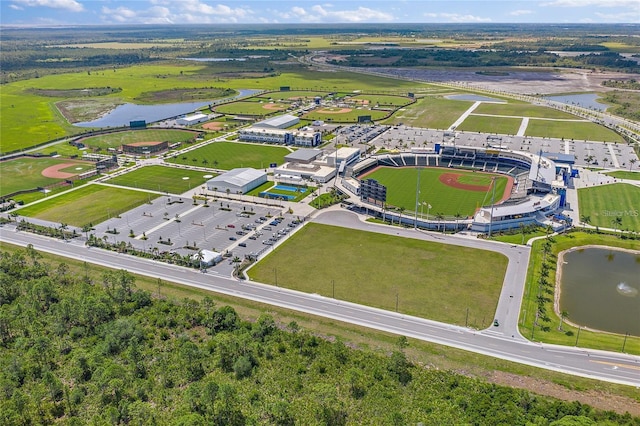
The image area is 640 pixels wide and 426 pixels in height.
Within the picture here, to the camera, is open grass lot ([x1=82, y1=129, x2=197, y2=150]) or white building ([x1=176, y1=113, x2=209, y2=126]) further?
white building ([x1=176, y1=113, x2=209, y2=126])

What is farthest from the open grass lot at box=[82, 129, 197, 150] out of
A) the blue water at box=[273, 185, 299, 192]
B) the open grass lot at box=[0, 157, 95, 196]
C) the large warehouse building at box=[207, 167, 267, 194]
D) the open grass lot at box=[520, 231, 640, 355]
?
the open grass lot at box=[520, 231, 640, 355]

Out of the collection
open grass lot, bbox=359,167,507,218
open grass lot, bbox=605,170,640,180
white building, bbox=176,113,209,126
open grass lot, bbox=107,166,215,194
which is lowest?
open grass lot, bbox=107,166,215,194

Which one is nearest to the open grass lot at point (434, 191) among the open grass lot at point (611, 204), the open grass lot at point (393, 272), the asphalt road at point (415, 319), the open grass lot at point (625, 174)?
the asphalt road at point (415, 319)

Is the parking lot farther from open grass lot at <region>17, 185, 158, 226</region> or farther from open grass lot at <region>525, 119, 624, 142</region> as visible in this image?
open grass lot at <region>525, 119, 624, 142</region>

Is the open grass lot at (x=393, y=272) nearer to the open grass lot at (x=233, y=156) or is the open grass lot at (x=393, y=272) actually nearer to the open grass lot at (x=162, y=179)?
the open grass lot at (x=162, y=179)

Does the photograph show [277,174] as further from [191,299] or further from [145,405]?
[145,405]

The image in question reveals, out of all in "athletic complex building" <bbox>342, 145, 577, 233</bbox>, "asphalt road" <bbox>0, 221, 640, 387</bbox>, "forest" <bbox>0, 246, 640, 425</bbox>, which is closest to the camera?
"forest" <bbox>0, 246, 640, 425</bbox>

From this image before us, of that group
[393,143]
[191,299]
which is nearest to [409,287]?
[191,299]

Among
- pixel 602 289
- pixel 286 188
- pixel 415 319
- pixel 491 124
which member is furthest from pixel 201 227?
pixel 491 124
